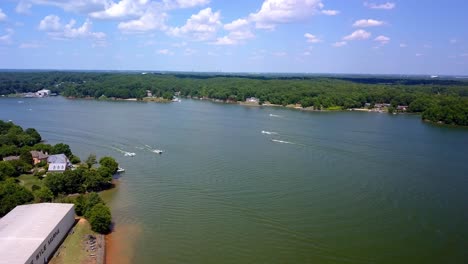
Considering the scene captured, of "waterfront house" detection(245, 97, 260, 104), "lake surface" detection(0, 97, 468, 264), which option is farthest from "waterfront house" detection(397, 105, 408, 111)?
"waterfront house" detection(245, 97, 260, 104)

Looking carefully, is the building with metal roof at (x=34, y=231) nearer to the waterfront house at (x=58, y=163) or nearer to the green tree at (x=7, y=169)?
the waterfront house at (x=58, y=163)

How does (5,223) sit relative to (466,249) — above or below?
above

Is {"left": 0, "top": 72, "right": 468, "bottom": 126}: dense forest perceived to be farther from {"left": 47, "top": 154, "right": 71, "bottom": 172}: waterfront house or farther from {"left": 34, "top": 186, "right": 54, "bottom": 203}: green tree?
{"left": 34, "top": 186, "right": 54, "bottom": 203}: green tree

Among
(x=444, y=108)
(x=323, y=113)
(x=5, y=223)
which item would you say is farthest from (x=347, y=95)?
(x=5, y=223)

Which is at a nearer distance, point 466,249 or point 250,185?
point 466,249

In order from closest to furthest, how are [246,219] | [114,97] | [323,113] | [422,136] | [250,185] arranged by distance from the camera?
[246,219], [250,185], [422,136], [323,113], [114,97]

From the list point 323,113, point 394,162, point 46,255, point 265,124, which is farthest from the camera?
point 323,113

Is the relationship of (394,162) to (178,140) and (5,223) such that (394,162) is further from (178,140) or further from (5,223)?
(5,223)

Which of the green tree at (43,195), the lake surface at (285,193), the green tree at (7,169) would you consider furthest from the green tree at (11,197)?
the green tree at (7,169)
